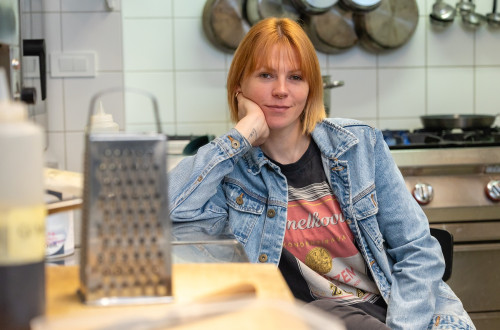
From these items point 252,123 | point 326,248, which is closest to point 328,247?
point 326,248

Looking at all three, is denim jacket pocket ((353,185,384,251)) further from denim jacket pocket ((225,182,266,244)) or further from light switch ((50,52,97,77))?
light switch ((50,52,97,77))

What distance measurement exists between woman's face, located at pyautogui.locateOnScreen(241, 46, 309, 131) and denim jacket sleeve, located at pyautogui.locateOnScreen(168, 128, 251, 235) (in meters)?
0.15

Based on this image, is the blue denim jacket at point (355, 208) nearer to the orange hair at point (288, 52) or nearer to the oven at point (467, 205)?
the orange hair at point (288, 52)

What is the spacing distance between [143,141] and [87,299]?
0.17 metres

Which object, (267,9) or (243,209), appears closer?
(243,209)

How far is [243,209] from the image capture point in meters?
1.60

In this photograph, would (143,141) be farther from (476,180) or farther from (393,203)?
(476,180)

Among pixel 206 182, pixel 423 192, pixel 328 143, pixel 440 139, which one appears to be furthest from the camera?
pixel 440 139

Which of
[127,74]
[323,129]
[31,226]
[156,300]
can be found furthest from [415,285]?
[127,74]

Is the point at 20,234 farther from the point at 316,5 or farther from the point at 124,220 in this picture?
the point at 316,5

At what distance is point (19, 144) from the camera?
65cm

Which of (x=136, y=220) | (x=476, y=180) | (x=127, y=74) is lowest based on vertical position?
(x=476, y=180)

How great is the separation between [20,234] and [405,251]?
1108 millimetres

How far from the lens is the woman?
Result: 61.4 inches
